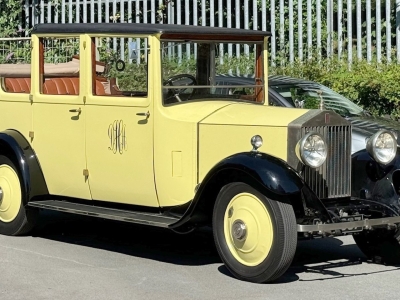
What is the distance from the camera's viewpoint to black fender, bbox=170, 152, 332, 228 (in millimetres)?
6672

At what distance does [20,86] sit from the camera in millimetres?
9102

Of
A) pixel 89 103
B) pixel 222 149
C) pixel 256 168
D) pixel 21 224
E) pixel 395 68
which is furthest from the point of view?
pixel 395 68

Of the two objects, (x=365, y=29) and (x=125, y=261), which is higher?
(x=365, y=29)

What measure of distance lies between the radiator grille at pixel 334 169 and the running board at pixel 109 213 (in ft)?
3.69

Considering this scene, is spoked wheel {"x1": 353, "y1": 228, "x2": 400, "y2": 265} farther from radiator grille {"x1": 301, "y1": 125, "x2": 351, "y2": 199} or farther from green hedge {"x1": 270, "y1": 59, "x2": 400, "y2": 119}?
green hedge {"x1": 270, "y1": 59, "x2": 400, "y2": 119}

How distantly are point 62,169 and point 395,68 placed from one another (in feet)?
21.3

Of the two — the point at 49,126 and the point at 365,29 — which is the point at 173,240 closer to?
the point at 49,126

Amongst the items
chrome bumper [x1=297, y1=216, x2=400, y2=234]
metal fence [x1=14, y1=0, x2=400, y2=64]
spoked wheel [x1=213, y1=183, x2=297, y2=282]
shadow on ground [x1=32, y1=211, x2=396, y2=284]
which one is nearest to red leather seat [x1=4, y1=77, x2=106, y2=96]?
shadow on ground [x1=32, y1=211, x2=396, y2=284]

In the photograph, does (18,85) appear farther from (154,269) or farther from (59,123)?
(154,269)

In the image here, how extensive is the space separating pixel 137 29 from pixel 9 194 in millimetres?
2126

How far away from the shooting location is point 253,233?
22.7ft

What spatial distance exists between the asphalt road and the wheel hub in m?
0.33

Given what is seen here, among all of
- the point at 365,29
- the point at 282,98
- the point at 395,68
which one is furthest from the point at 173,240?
the point at 365,29

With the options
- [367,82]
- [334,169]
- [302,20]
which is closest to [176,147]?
[334,169]
